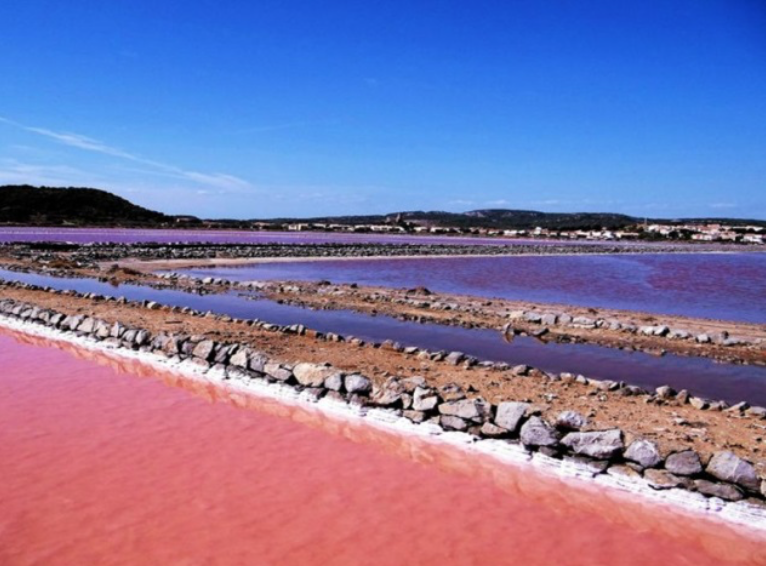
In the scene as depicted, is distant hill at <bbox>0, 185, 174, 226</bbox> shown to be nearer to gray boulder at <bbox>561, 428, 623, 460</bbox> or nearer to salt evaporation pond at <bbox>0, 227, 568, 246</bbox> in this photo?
salt evaporation pond at <bbox>0, 227, 568, 246</bbox>

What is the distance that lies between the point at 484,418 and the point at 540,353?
4436 millimetres

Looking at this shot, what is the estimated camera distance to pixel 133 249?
35.5 meters

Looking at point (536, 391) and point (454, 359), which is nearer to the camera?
point (536, 391)

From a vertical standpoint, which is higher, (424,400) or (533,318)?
(424,400)

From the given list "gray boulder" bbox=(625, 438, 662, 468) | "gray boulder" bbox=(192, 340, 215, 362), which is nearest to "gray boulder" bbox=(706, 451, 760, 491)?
"gray boulder" bbox=(625, 438, 662, 468)

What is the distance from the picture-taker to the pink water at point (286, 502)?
14.0 feet

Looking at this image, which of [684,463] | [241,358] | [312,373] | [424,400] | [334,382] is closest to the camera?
[684,463]

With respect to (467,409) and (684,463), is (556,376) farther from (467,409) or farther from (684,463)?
(684,463)

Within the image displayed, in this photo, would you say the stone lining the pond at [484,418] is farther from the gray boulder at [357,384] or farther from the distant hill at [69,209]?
the distant hill at [69,209]

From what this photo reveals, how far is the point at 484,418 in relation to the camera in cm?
637

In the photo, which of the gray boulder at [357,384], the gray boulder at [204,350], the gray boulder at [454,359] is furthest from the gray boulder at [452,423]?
the gray boulder at [204,350]

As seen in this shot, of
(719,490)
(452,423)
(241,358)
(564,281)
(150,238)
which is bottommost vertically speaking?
(564,281)

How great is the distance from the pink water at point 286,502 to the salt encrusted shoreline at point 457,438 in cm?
17

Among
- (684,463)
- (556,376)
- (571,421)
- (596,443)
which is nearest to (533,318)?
(556,376)
